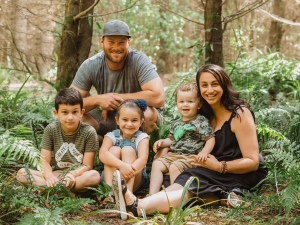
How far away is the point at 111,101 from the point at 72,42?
1827 mm

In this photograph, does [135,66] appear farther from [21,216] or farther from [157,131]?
[21,216]

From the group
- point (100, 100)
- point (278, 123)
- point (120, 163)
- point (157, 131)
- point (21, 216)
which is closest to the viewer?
point (21, 216)

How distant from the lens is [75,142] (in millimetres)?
3684

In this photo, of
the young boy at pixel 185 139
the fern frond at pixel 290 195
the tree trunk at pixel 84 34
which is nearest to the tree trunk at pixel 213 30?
the tree trunk at pixel 84 34

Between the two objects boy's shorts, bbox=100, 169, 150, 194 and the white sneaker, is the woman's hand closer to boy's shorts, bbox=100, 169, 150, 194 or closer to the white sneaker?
boy's shorts, bbox=100, 169, 150, 194

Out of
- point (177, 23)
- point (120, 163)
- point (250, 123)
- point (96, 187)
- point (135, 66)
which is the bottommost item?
point (96, 187)

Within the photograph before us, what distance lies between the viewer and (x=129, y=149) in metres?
3.57

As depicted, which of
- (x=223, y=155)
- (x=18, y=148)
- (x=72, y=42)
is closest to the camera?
(x=18, y=148)

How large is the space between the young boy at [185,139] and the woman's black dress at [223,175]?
0.11 meters

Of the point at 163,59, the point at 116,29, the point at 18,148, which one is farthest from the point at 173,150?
the point at 163,59

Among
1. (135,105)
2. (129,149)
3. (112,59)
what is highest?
(112,59)

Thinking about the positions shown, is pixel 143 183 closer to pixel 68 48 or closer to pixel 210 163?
pixel 210 163

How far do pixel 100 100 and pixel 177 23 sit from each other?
39.2ft

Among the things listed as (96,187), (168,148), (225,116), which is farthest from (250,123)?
(96,187)
